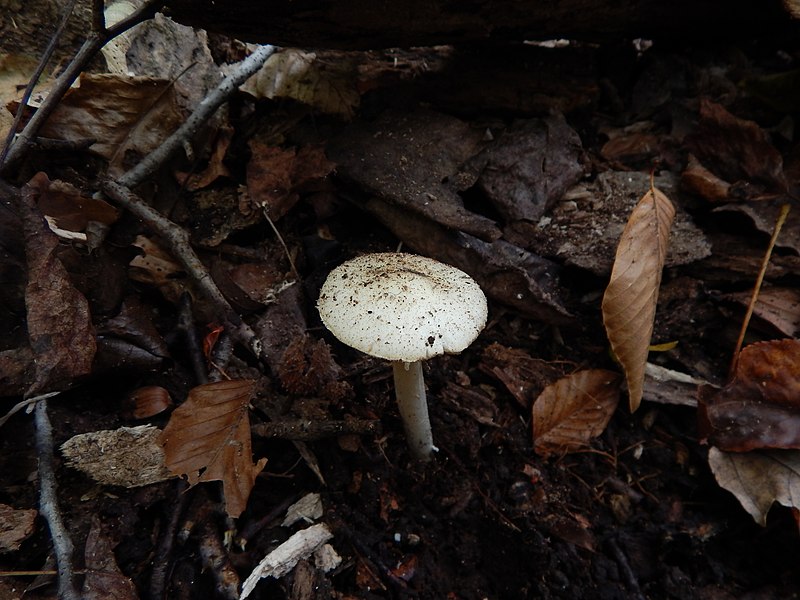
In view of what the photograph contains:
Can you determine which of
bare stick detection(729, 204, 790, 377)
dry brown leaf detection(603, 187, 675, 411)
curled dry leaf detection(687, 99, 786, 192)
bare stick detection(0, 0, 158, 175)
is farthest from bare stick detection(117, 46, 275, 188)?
bare stick detection(729, 204, 790, 377)

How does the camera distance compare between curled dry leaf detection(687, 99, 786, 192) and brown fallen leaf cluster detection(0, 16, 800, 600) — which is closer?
brown fallen leaf cluster detection(0, 16, 800, 600)

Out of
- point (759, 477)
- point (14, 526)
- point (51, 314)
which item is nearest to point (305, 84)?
point (51, 314)

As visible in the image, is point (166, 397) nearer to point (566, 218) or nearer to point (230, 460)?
point (230, 460)

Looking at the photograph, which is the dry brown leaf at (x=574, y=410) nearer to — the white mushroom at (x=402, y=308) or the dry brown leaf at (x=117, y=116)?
the white mushroom at (x=402, y=308)

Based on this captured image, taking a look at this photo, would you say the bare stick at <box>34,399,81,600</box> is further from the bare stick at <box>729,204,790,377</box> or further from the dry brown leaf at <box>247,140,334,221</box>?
the bare stick at <box>729,204,790,377</box>

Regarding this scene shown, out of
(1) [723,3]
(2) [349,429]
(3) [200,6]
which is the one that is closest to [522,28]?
(1) [723,3]

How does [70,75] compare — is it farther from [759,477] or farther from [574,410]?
[759,477]
